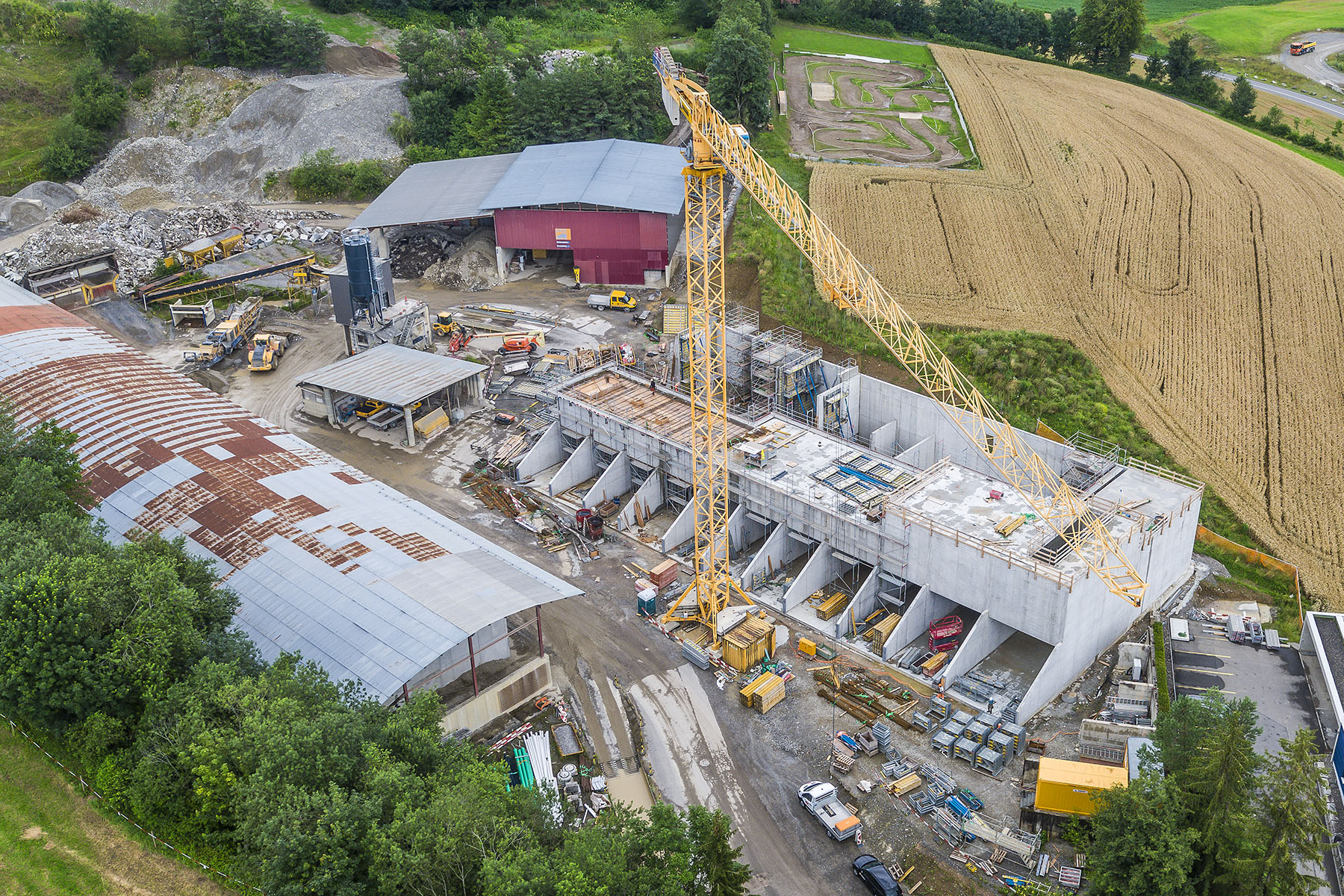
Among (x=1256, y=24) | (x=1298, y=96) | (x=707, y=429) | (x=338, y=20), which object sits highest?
(x=338, y=20)

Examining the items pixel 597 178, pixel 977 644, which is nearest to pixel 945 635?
pixel 977 644

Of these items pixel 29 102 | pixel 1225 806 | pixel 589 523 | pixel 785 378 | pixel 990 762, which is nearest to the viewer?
pixel 1225 806

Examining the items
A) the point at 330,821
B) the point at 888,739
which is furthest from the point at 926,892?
the point at 330,821

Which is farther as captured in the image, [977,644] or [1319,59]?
[1319,59]

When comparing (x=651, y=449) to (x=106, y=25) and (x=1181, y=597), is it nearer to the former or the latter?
(x=1181, y=597)

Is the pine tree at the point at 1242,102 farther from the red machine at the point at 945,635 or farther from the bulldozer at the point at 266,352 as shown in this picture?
the bulldozer at the point at 266,352

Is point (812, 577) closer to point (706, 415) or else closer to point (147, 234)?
point (706, 415)

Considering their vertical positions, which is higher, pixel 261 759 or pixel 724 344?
pixel 724 344

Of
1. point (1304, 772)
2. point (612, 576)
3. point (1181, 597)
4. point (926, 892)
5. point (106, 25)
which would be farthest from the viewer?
point (106, 25)
